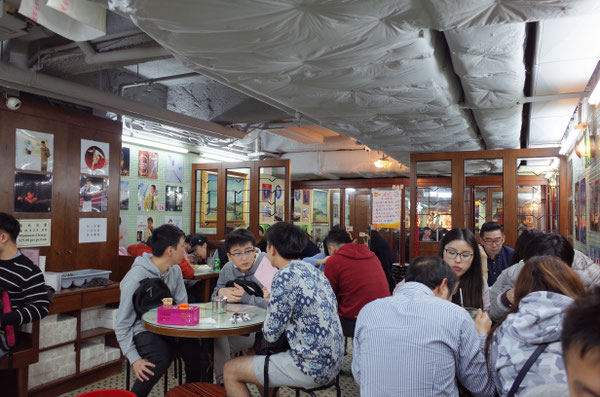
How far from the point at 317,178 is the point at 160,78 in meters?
6.29

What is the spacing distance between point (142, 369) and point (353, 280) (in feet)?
6.39

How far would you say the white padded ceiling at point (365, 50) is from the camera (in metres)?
2.40

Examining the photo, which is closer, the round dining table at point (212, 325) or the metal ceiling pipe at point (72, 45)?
the round dining table at point (212, 325)

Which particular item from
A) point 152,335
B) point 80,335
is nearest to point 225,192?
point 80,335

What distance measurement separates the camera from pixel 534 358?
169 cm

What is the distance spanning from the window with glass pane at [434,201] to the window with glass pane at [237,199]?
141 inches

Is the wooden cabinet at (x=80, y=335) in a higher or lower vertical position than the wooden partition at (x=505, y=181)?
lower

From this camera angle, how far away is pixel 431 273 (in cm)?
234

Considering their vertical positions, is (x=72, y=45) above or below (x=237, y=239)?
above

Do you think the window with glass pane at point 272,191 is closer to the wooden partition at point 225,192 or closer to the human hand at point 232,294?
the wooden partition at point 225,192

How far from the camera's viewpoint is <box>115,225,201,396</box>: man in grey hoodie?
3.02 metres

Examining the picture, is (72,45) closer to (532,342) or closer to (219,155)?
(532,342)

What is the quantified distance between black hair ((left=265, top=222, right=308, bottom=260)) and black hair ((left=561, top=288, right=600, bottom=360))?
2.30 m

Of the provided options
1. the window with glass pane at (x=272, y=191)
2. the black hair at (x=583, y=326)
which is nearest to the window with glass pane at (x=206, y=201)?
the window with glass pane at (x=272, y=191)
